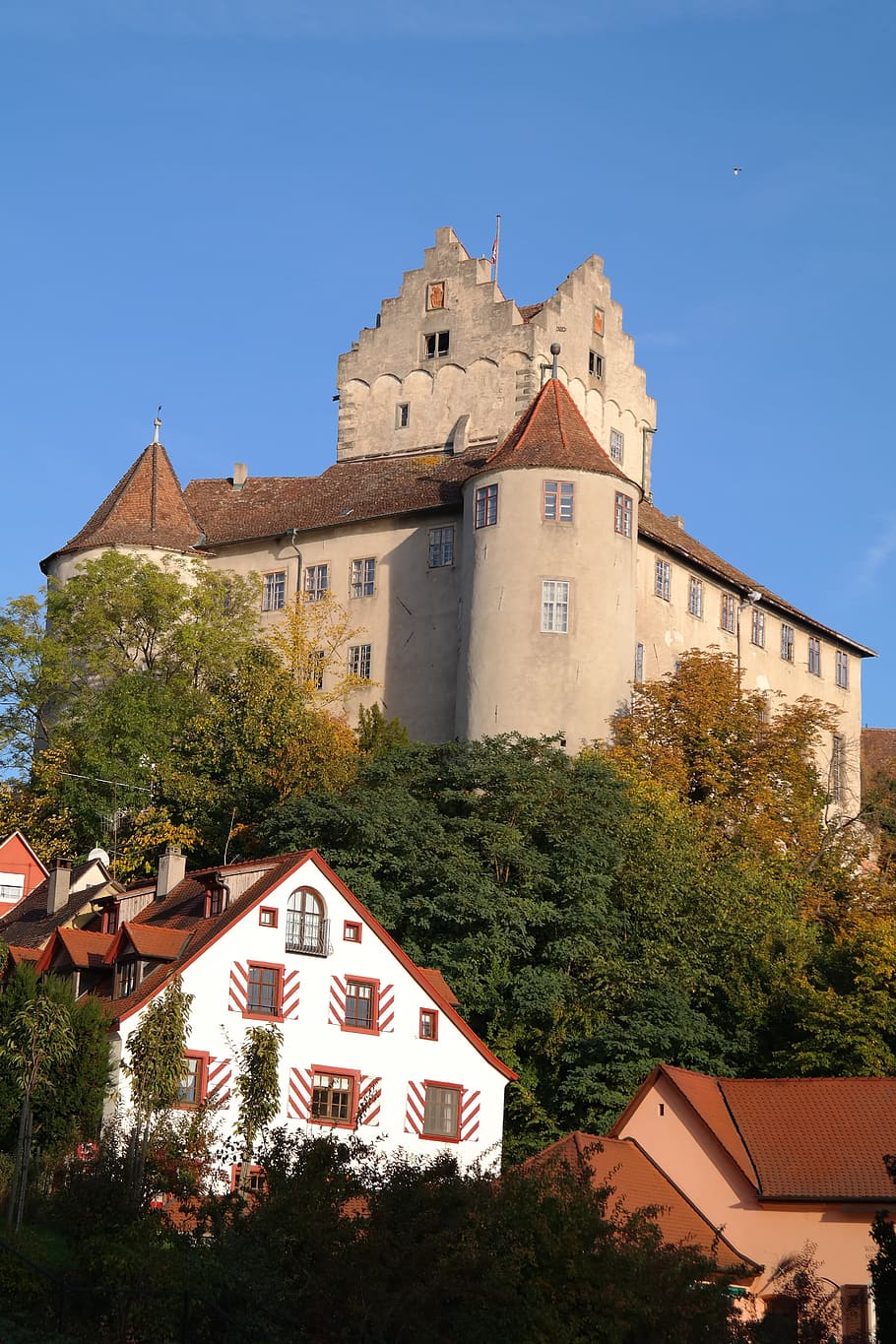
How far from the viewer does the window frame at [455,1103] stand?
4109cm

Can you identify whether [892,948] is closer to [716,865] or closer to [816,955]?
[816,955]

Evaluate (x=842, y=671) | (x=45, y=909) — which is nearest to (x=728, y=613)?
(x=842, y=671)

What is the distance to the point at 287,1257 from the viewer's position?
80.0 ft

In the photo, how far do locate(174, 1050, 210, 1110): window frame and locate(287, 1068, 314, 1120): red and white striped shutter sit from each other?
182 centimetres

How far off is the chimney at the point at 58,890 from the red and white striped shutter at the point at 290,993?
38.6ft

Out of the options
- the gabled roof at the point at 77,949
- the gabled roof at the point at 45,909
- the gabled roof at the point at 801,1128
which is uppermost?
the gabled roof at the point at 45,909

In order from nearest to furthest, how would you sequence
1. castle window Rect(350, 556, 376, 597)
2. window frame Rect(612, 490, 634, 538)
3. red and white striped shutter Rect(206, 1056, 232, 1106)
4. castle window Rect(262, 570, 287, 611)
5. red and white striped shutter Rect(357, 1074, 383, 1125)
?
red and white striped shutter Rect(206, 1056, 232, 1106), red and white striped shutter Rect(357, 1074, 383, 1125), window frame Rect(612, 490, 634, 538), castle window Rect(350, 556, 376, 597), castle window Rect(262, 570, 287, 611)

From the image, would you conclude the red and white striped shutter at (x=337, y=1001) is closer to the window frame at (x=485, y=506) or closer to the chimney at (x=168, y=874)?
the chimney at (x=168, y=874)

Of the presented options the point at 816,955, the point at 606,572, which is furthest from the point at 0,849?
the point at 816,955

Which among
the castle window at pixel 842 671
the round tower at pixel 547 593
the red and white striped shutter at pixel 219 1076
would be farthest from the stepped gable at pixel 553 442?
the red and white striped shutter at pixel 219 1076

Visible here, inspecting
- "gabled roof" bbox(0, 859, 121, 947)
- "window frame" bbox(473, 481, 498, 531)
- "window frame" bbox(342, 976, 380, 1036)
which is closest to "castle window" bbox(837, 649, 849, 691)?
"window frame" bbox(473, 481, 498, 531)

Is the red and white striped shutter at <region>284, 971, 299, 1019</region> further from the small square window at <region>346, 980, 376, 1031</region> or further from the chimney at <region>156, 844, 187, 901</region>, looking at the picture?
the chimney at <region>156, 844, 187, 901</region>

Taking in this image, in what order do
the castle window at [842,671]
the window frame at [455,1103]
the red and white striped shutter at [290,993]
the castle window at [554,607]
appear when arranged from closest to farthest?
the red and white striped shutter at [290,993], the window frame at [455,1103], the castle window at [554,607], the castle window at [842,671]

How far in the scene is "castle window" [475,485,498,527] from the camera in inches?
2386
